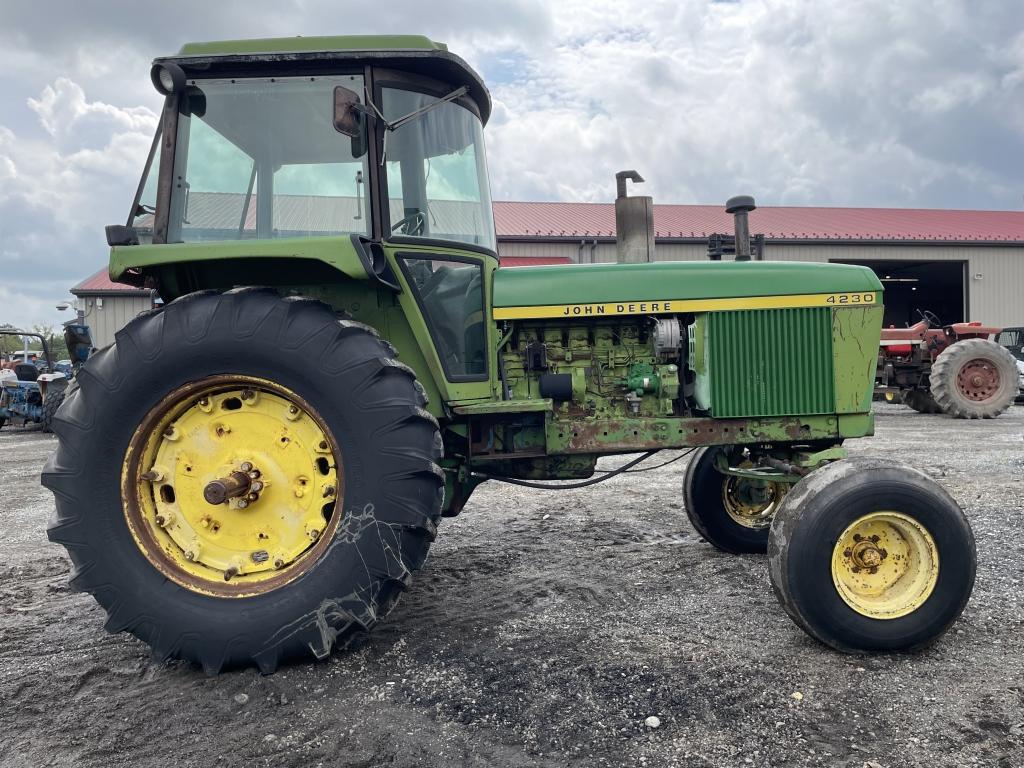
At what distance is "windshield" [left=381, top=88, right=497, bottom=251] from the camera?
2.96 metres

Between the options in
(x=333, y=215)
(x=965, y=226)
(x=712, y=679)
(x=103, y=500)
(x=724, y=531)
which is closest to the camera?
(x=712, y=679)

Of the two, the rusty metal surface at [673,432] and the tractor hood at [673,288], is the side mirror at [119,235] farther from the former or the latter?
the rusty metal surface at [673,432]

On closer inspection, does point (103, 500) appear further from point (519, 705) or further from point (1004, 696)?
point (1004, 696)

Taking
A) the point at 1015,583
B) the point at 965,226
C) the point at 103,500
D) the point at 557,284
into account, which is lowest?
the point at 1015,583

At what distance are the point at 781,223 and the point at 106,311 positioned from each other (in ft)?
61.3

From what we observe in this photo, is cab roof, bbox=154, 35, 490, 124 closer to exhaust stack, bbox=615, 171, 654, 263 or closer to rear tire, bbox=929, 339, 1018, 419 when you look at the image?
exhaust stack, bbox=615, 171, 654, 263

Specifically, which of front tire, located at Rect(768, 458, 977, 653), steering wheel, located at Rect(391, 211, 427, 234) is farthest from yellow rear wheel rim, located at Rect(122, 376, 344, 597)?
front tire, located at Rect(768, 458, 977, 653)

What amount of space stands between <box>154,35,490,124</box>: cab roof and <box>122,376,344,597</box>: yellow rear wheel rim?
4.36ft

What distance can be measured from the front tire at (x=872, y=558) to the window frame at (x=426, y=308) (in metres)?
1.37

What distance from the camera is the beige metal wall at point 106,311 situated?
18000mm

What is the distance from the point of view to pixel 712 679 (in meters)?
2.35

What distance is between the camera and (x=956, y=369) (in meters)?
11.0

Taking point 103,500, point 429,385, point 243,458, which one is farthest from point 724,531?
point 103,500

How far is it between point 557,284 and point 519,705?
181 cm
